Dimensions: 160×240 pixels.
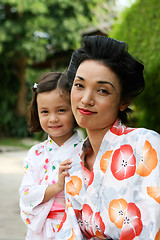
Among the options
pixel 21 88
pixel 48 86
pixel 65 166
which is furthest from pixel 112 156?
pixel 21 88

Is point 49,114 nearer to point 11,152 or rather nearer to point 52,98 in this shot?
point 52,98

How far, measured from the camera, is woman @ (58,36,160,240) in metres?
1.14

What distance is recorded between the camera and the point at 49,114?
1712 millimetres

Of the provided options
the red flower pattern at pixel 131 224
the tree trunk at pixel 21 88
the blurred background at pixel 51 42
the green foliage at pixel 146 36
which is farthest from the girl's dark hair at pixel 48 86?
the tree trunk at pixel 21 88

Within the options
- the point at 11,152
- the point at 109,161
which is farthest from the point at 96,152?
the point at 11,152

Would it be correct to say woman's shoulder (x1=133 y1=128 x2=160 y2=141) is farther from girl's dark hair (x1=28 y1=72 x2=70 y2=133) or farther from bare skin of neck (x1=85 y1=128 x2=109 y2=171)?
girl's dark hair (x1=28 y1=72 x2=70 y2=133)

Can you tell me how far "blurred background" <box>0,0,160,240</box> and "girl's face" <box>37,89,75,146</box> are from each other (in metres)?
2.41

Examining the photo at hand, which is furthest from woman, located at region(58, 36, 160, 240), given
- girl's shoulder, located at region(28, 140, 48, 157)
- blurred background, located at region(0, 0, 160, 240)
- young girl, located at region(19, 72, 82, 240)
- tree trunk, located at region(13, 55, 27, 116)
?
tree trunk, located at region(13, 55, 27, 116)

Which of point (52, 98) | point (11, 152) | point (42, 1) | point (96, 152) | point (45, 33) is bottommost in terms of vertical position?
point (11, 152)

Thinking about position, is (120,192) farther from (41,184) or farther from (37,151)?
(37,151)

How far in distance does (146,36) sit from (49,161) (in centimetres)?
319

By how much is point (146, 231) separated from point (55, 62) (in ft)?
56.5

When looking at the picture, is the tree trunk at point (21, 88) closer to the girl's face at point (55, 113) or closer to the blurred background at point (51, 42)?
the blurred background at point (51, 42)

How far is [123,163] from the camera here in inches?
47.6
